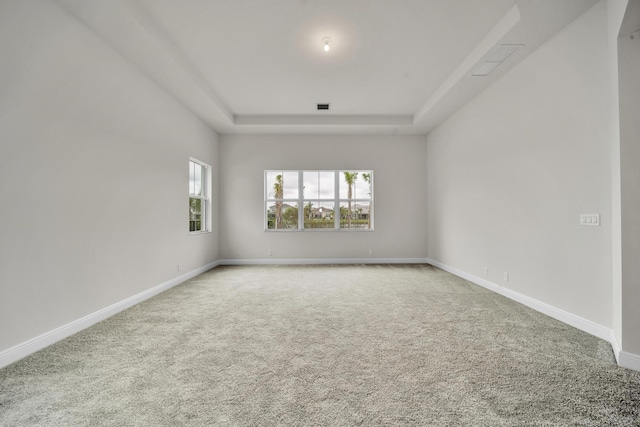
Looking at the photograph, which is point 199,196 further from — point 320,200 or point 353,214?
point 353,214

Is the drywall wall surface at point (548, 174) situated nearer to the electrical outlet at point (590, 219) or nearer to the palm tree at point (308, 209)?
the electrical outlet at point (590, 219)

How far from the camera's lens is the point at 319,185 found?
6684 millimetres

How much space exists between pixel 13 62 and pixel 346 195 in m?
5.39

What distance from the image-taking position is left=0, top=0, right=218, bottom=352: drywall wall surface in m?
2.14

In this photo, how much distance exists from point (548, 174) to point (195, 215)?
17.2ft

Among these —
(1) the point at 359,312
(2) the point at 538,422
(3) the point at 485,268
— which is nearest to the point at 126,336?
(1) the point at 359,312

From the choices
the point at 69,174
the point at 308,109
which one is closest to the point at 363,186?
the point at 308,109

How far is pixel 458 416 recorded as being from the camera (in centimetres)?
152

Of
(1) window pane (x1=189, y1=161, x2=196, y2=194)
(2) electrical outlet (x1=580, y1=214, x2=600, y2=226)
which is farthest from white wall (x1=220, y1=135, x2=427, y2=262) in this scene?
(2) electrical outlet (x1=580, y1=214, x2=600, y2=226)

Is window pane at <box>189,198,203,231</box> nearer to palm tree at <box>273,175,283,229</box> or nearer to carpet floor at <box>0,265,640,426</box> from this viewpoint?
palm tree at <box>273,175,283,229</box>

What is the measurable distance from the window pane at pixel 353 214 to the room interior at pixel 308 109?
1.91 m

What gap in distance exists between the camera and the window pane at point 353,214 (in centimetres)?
671

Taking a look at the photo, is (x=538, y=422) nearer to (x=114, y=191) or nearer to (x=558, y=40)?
(x=558, y=40)

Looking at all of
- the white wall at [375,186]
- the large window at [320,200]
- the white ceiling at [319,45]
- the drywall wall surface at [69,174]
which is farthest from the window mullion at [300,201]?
the drywall wall surface at [69,174]
